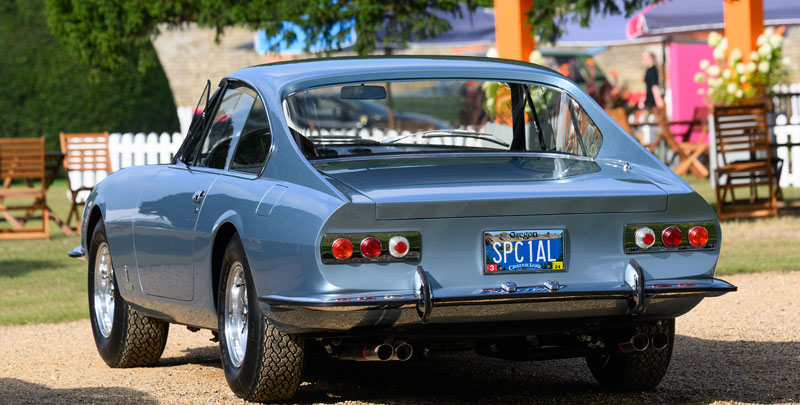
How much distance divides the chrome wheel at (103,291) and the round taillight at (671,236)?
315cm

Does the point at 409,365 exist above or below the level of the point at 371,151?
below

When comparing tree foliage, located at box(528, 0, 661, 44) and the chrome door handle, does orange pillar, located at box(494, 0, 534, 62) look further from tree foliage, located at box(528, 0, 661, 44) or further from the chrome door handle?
the chrome door handle

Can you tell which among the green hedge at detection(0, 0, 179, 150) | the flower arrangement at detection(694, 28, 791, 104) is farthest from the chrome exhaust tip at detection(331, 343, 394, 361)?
the green hedge at detection(0, 0, 179, 150)

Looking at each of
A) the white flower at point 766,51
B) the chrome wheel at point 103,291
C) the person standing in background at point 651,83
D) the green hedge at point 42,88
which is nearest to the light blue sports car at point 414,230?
the chrome wheel at point 103,291

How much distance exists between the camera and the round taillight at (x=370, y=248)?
14.3 feet

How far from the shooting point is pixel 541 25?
15484 mm

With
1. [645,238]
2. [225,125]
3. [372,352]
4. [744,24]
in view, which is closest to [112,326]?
[225,125]

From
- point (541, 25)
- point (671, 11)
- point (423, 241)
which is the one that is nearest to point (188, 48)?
point (671, 11)

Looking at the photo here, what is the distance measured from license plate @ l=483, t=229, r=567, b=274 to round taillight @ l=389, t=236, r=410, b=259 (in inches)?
11.6

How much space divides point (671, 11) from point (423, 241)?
1644cm

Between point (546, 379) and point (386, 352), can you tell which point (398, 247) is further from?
point (546, 379)

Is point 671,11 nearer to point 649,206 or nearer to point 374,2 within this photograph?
point 374,2

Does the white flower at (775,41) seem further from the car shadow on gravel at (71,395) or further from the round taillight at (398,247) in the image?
the round taillight at (398,247)

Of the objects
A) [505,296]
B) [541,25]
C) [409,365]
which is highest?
[541,25]
